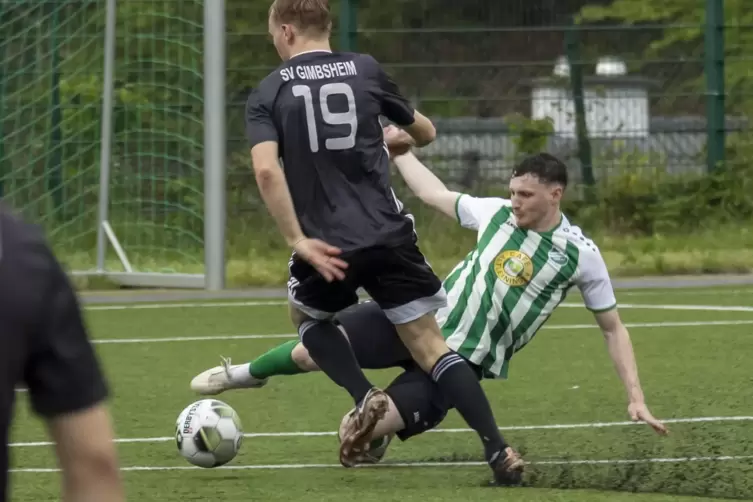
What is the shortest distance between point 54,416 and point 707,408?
5099mm

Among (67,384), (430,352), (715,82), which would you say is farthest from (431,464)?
(715,82)

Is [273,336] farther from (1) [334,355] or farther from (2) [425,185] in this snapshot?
(1) [334,355]

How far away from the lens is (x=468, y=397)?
511cm

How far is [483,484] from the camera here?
5.05 m

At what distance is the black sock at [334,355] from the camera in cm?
534

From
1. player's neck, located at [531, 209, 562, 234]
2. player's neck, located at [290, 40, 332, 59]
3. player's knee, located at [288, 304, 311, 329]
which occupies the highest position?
player's neck, located at [290, 40, 332, 59]

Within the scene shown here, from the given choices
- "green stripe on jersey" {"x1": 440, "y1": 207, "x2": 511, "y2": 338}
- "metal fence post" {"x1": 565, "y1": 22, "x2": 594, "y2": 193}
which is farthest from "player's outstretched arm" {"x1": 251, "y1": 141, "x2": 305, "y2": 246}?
"metal fence post" {"x1": 565, "y1": 22, "x2": 594, "y2": 193}

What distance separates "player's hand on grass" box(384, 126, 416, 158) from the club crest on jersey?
1.78 ft

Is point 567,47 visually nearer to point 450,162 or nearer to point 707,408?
point 450,162

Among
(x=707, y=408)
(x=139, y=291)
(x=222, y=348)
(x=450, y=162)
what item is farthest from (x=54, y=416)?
(x=450, y=162)

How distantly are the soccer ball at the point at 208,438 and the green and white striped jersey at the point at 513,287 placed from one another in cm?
87

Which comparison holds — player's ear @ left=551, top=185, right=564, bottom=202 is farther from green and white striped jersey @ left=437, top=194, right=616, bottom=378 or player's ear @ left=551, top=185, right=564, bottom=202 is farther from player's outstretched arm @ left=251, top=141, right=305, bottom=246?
player's outstretched arm @ left=251, top=141, right=305, bottom=246

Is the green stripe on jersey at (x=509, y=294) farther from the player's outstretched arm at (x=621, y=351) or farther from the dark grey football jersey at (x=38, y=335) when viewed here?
the dark grey football jersey at (x=38, y=335)

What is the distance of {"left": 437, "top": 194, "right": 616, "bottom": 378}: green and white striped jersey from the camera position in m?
5.57
